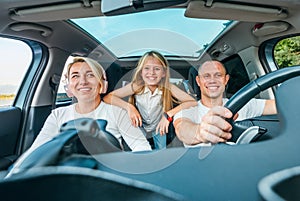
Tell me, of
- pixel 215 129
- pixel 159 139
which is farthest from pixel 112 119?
pixel 215 129

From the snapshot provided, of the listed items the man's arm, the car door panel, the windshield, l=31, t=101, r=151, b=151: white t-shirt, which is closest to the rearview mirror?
the windshield

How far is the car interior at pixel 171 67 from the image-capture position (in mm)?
716

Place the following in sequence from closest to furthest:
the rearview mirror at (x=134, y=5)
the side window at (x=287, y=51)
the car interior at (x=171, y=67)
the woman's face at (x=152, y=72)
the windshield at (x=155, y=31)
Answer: the car interior at (x=171, y=67), the rearview mirror at (x=134, y=5), the windshield at (x=155, y=31), the woman's face at (x=152, y=72), the side window at (x=287, y=51)

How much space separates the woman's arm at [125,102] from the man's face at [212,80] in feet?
1.42

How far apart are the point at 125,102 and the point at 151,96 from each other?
0.18m

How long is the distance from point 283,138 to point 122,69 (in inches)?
Result: 67.9

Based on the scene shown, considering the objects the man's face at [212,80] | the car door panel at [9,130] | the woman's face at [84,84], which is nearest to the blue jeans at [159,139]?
the man's face at [212,80]

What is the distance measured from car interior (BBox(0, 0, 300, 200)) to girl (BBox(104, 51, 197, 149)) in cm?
11

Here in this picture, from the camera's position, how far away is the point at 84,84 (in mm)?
1843

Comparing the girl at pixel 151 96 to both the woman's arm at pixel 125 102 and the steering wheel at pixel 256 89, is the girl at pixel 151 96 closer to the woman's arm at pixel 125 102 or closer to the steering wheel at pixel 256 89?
the woman's arm at pixel 125 102

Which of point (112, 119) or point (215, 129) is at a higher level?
point (112, 119)

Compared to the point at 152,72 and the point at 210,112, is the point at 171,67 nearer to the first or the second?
the point at 152,72

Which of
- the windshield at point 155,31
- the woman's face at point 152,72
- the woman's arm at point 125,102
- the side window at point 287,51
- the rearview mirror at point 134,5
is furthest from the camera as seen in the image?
the side window at point 287,51

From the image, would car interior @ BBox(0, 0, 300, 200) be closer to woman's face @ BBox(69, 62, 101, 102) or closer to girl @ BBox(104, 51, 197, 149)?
girl @ BBox(104, 51, 197, 149)
